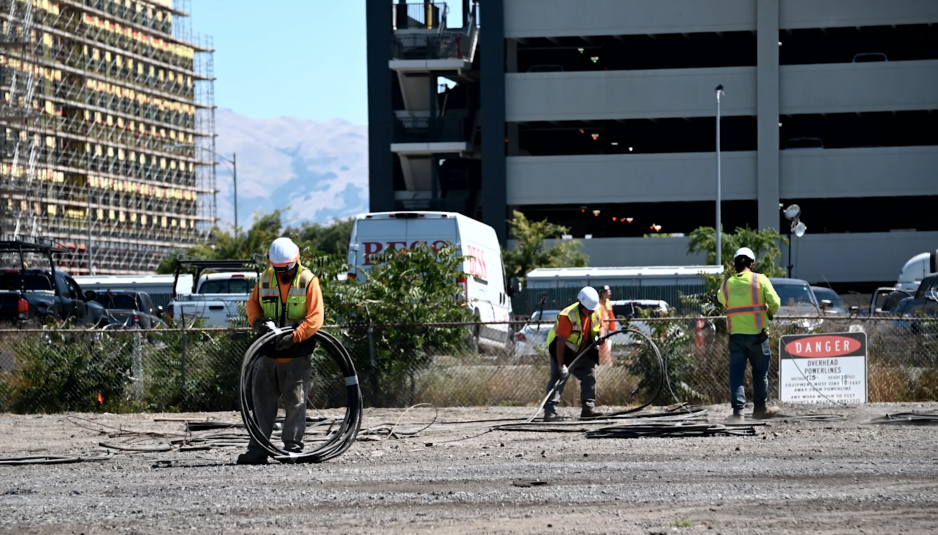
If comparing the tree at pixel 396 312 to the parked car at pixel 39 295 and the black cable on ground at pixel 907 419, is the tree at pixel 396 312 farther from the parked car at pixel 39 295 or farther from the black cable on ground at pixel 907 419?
the parked car at pixel 39 295

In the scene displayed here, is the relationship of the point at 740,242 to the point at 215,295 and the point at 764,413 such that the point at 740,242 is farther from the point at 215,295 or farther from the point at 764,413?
the point at 764,413

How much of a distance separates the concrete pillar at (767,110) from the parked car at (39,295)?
30.8 m

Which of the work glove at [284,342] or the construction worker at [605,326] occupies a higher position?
the work glove at [284,342]

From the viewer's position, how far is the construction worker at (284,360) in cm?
1134

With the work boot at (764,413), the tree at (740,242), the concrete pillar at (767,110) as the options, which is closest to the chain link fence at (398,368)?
the work boot at (764,413)

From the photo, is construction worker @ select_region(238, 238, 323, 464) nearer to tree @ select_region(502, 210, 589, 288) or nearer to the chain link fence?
the chain link fence

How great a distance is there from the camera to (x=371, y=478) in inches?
398

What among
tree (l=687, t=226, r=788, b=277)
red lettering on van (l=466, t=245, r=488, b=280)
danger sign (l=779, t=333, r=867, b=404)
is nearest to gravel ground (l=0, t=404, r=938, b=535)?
danger sign (l=779, t=333, r=867, b=404)

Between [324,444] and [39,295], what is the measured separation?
50.8ft

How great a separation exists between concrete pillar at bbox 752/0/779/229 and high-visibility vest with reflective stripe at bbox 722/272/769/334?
3716 cm

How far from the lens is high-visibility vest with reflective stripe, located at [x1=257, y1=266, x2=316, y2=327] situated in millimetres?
11391

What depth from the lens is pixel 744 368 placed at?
14531mm

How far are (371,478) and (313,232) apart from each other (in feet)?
328

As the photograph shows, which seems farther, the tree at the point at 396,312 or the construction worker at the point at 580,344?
the tree at the point at 396,312
